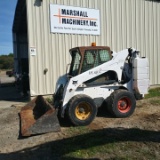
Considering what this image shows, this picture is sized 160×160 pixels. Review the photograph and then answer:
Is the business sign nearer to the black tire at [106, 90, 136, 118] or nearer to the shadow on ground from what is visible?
the black tire at [106, 90, 136, 118]

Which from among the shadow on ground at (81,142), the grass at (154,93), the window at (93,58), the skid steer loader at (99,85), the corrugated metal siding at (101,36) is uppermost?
the corrugated metal siding at (101,36)

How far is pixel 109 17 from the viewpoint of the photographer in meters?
11.6

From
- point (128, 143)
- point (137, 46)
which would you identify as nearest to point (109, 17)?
point (137, 46)

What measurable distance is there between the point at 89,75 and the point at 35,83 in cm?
392

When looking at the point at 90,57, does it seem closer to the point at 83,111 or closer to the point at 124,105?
the point at 83,111

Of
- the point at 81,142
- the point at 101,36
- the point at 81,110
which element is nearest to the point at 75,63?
the point at 81,110

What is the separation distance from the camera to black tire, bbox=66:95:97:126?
655cm

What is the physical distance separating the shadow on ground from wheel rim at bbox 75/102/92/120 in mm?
859

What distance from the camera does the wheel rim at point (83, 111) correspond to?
6711 mm

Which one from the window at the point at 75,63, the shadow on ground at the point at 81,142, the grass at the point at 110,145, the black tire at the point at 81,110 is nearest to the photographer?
the grass at the point at 110,145

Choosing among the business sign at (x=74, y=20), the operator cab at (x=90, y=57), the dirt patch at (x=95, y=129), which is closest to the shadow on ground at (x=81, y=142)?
the dirt patch at (x=95, y=129)

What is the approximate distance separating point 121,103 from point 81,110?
1.36m

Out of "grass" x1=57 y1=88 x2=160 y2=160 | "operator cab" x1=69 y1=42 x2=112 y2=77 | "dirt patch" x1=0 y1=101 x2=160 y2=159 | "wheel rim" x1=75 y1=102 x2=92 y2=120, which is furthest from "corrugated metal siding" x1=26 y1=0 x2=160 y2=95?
"grass" x1=57 y1=88 x2=160 y2=160

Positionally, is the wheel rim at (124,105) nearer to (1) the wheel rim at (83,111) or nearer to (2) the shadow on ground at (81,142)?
(1) the wheel rim at (83,111)
